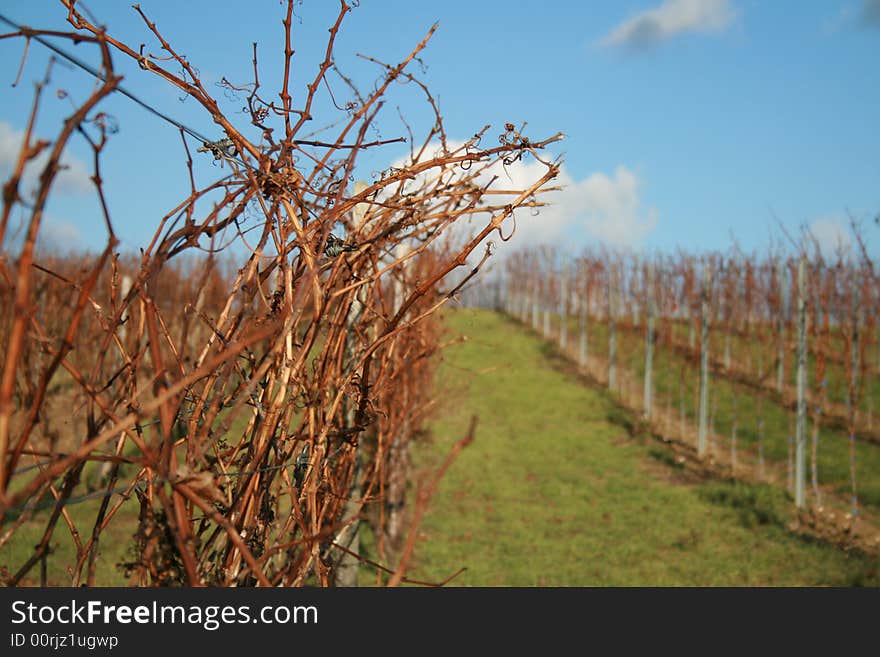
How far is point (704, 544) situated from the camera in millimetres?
7031

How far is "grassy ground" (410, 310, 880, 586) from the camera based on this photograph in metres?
6.25

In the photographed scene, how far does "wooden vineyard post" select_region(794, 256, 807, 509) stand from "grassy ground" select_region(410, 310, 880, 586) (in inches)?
10.3

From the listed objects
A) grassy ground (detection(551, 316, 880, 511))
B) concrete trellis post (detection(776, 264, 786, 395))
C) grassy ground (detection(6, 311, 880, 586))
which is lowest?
grassy ground (detection(6, 311, 880, 586))

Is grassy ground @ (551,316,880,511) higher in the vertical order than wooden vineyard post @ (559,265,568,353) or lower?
lower

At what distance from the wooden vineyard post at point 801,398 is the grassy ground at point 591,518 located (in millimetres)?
260

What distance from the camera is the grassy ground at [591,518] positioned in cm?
625

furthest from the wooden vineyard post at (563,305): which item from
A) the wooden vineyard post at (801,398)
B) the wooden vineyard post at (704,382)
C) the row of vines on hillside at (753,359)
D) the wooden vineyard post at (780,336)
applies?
the wooden vineyard post at (801,398)

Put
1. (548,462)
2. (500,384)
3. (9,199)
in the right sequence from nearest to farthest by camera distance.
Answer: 1. (9,199)
2. (548,462)
3. (500,384)

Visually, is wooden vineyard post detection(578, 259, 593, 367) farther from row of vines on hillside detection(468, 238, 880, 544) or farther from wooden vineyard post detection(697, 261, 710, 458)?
wooden vineyard post detection(697, 261, 710, 458)

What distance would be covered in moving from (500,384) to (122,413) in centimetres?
1360

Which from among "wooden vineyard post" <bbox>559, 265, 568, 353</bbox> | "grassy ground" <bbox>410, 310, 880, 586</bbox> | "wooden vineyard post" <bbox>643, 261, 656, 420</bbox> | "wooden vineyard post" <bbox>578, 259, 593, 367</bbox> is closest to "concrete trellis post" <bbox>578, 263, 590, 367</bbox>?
"wooden vineyard post" <bbox>578, 259, 593, 367</bbox>

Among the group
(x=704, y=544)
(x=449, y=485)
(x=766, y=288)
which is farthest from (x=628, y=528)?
(x=766, y=288)

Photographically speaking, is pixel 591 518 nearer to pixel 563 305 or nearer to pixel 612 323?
pixel 612 323
